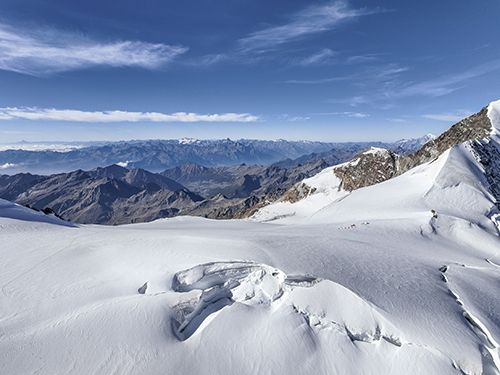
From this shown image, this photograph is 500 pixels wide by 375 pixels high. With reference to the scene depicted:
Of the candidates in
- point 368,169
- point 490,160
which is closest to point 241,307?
point 490,160

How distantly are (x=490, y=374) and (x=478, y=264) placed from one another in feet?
43.1

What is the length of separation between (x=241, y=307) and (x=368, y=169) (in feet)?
360

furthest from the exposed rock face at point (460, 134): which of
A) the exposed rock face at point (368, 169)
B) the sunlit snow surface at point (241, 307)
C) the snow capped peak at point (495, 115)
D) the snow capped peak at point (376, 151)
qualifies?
the sunlit snow surface at point (241, 307)

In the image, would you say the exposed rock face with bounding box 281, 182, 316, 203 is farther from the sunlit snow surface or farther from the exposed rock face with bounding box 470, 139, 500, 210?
the sunlit snow surface

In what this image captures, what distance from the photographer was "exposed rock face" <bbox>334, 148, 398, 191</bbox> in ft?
367

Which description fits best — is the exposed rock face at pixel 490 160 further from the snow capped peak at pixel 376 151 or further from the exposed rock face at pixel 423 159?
the snow capped peak at pixel 376 151

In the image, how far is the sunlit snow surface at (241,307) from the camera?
12.7 metres

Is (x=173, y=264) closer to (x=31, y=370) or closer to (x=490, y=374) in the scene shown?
(x=31, y=370)

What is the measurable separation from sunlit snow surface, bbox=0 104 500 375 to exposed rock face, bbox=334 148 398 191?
9068 cm

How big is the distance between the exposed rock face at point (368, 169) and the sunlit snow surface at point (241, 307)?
3570 inches

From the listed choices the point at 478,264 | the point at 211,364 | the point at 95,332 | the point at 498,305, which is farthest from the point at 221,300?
the point at 478,264

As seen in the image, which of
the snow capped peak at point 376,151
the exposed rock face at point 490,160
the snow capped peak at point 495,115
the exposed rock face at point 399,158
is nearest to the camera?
the exposed rock face at point 490,160

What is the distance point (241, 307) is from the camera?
587 inches

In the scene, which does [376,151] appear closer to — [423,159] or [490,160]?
[423,159]
